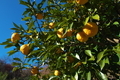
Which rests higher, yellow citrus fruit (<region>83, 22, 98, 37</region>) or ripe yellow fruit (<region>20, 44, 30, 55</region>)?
ripe yellow fruit (<region>20, 44, 30, 55</region>)

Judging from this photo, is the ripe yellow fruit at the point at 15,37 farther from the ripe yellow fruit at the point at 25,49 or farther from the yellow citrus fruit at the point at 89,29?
the yellow citrus fruit at the point at 89,29

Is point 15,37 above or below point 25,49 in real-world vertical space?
above

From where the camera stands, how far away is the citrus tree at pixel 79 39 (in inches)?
35.5

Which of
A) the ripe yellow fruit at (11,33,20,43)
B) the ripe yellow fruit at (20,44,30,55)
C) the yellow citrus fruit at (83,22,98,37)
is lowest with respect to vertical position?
the yellow citrus fruit at (83,22,98,37)

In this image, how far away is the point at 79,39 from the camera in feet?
3.01

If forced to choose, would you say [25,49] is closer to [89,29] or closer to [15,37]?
[15,37]

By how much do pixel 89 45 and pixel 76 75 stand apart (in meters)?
0.24

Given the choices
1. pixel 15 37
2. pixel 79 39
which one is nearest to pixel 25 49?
pixel 15 37

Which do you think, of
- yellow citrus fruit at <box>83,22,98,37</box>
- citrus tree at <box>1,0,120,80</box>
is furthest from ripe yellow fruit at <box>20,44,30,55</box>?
yellow citrus fruit at <box>83,22,98,37</box>

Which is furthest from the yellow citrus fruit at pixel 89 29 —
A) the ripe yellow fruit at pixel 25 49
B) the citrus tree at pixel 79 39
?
the ripe yellow fruit at pixel 25 49

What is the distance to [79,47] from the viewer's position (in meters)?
1.19

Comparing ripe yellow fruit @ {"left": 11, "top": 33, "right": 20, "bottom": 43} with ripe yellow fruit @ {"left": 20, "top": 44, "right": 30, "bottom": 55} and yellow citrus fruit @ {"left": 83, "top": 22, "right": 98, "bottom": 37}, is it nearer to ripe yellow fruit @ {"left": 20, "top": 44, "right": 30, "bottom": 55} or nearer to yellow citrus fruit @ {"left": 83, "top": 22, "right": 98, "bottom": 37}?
ripe yellow fruit @ {"left": 20, "top": 44, "right": 30, "bottom": 55}

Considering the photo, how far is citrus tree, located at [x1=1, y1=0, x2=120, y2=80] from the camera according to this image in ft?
2.96

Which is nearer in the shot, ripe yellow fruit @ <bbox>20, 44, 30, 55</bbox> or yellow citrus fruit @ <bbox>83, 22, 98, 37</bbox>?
yellow citrus fruit @ <bbox>83, 22, 98, 37</bbox>
